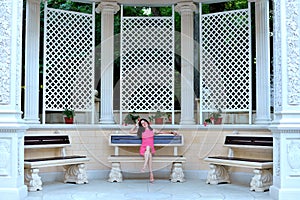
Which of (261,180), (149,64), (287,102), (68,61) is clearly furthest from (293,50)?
(68,61)

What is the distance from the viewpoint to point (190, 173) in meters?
7.86

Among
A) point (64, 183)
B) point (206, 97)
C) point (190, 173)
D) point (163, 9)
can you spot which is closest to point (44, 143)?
point (64, 183)

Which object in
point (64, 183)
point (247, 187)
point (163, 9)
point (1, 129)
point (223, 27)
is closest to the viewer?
point (1, 129)

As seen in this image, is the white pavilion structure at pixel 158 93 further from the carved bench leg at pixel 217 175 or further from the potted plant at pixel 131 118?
the carved bench leg at pixel 217 175

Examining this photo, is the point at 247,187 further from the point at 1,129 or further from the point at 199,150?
the point at 1,129

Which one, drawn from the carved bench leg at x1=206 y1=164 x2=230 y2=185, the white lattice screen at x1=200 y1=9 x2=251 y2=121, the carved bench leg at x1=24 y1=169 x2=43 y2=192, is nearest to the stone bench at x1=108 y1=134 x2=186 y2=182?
the carved bench leg at x1=206 y1=164 x2=230 y2=185

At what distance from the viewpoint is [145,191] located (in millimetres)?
6230

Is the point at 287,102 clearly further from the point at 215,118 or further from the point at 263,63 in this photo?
the point at 215,118

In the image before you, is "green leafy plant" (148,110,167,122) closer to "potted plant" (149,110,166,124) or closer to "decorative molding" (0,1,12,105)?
"potted plant" (149,110,166,124)

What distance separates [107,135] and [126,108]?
840mm

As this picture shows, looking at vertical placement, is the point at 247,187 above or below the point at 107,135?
below

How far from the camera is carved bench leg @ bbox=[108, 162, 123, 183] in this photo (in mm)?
7324

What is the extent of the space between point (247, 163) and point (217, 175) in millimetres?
906

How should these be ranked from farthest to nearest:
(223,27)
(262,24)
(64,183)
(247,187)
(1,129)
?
(223,27), (262,24), (64,183), (247,187), (1,129)
